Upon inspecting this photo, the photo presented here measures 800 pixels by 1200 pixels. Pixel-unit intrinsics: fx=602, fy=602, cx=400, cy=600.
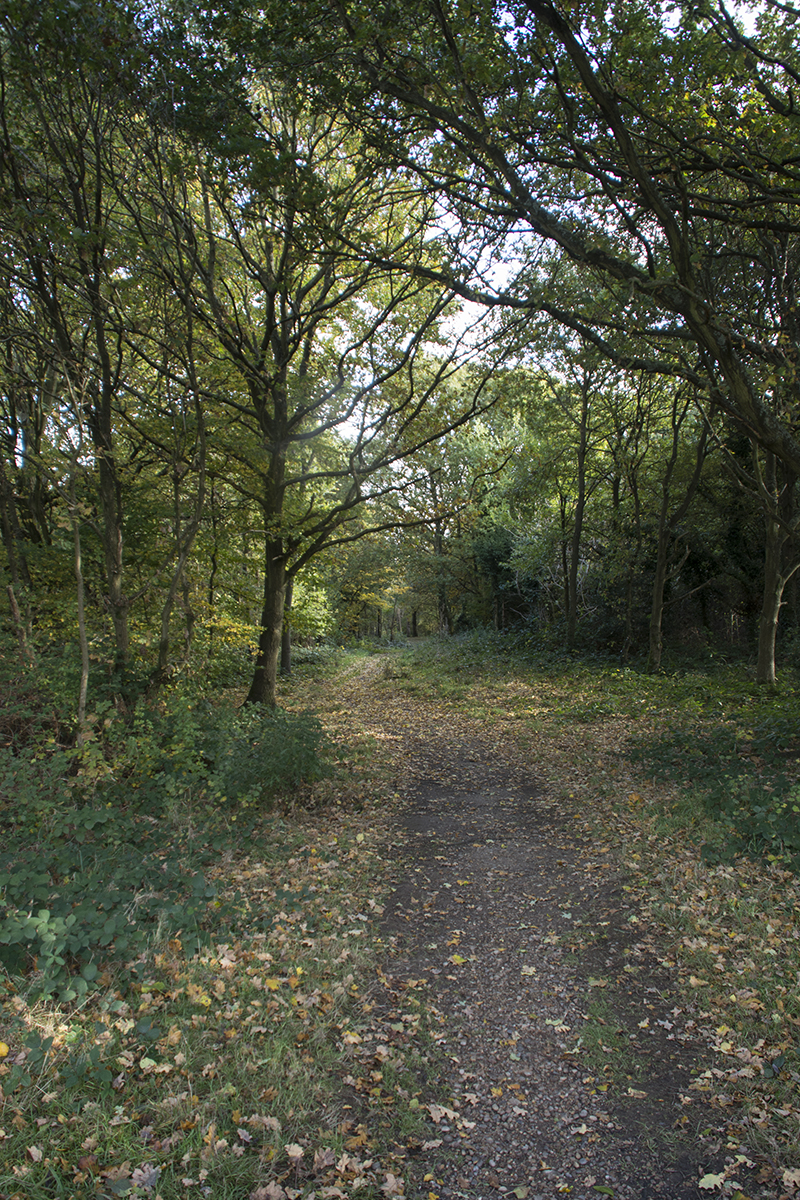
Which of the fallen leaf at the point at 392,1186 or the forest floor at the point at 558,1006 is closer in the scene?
the fallen leaf at the point at 392,1186

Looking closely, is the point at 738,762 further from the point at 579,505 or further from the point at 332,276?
the point at 579,505

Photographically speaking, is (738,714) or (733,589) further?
(733,589)

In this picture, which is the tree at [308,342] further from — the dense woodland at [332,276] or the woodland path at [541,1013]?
the woodland path at [541,1013]

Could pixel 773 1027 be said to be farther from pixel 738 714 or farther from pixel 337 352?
pixel 337 352

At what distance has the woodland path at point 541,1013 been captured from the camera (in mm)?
2793

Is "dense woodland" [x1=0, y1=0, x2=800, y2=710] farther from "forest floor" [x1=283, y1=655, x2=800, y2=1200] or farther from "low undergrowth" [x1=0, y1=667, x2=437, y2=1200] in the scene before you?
"forest floor" [x1=283, y1=655, x2=800, y2=1200]

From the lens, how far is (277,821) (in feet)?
22.1

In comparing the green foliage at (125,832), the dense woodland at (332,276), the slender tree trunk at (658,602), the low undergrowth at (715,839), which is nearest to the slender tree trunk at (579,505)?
the dense woodland at (332,276)

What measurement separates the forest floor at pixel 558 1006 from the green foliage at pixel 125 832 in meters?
1.55

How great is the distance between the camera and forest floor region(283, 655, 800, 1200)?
109 inches

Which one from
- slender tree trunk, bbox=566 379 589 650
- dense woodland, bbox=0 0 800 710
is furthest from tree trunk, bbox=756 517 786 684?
slender tree trunk, bbox=566 379 589 650

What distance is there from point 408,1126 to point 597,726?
883 cm

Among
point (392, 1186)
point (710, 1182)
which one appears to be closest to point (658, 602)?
point (710, 1182)

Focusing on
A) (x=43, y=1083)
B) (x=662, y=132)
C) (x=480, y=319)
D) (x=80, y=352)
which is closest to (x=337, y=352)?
(x=480, y=319)
